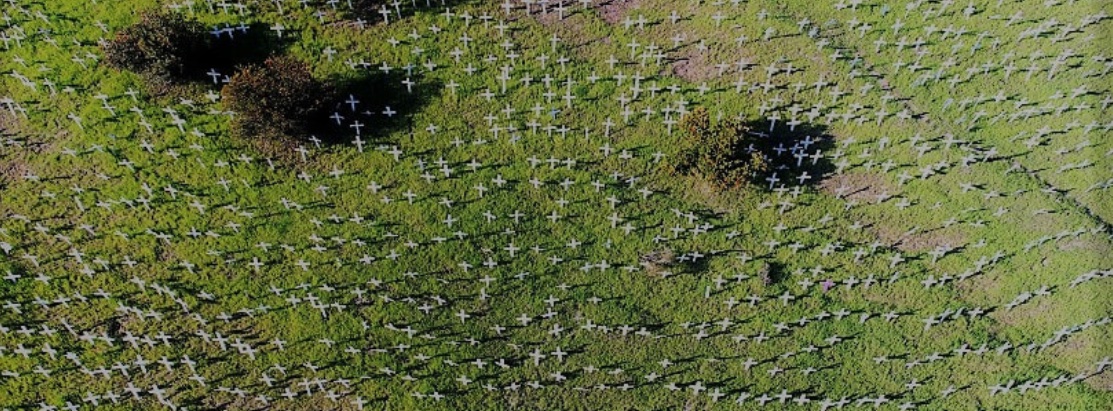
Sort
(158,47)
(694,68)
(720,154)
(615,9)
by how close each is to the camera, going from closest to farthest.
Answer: (720,154), (158,47), (694,68), (615,9)

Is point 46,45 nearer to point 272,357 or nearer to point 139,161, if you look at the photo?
point 139,161

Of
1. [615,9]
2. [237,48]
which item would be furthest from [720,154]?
[237,48]

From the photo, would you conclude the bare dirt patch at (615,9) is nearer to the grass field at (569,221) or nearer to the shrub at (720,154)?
the grass field at (569,221)

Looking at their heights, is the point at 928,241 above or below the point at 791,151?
below

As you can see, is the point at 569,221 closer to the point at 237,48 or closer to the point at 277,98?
the point at 277,98

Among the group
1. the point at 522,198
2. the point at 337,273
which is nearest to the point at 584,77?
the point at 522,198

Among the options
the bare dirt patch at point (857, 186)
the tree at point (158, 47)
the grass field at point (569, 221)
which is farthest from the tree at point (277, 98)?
the bare dirt patch at point (857, 186)

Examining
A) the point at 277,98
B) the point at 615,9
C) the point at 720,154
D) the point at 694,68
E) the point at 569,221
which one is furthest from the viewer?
the point at 615,9
